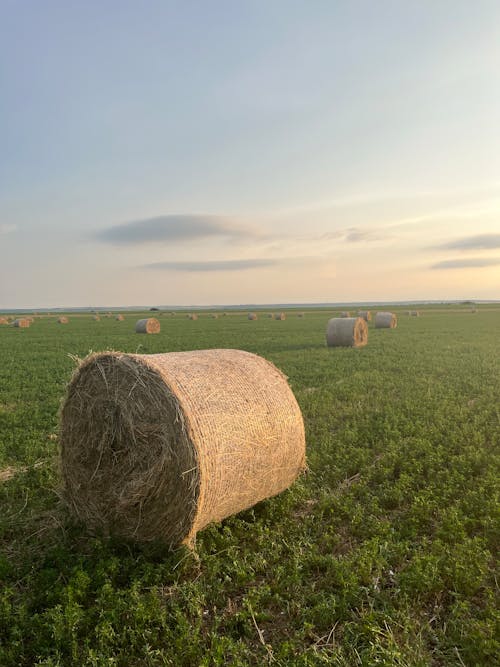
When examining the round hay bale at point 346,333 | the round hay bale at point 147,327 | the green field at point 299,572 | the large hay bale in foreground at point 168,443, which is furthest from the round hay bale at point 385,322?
the large hay bale in foreground at point 168,443

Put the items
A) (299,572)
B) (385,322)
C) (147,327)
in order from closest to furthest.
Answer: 1. (299,572)
2. (147,327)
3. (385,322)

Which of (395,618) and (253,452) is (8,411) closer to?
(253,452)

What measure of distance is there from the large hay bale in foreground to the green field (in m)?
0.34

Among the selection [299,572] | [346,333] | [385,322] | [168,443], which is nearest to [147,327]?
[346,333]

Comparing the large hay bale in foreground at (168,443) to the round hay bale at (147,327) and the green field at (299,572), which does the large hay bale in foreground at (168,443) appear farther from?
the round hay bale at (147,327)

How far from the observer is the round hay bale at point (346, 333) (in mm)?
26375

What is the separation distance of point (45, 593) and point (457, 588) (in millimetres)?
4158

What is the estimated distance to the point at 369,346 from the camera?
26.9 metres

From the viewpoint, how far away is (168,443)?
6031 millimetres

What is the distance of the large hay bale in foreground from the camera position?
19.6 ft

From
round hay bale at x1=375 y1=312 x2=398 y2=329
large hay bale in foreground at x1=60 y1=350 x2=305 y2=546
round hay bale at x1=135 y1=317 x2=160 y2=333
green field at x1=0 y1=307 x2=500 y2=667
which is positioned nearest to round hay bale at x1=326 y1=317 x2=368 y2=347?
green field at x1=0 y1=307 x2=500 y2=667

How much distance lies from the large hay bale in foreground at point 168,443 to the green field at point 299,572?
13.5 inches

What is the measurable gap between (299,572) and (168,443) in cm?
206

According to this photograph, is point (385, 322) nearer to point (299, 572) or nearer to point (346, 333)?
point (346, 333)
